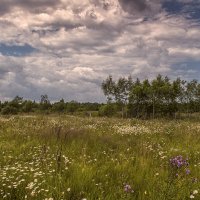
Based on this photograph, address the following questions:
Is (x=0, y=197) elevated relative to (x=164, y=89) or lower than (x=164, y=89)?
lower

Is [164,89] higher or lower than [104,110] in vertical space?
higher

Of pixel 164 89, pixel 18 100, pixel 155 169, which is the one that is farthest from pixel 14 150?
pixel 18 100

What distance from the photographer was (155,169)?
690 centimetres

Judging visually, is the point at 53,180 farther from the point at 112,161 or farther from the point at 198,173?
the point at 198,173

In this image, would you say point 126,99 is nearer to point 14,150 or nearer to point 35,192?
point 14,150

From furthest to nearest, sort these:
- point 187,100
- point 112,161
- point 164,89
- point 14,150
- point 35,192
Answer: point 187,100 < point 164,89 < point 14,150 < point 112,161 < point 35,192

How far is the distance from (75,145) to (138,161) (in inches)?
116

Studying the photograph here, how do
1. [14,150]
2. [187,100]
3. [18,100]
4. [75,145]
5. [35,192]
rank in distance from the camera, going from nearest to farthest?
[35,192], [14,150], [75,145], [187,100], [18,100]

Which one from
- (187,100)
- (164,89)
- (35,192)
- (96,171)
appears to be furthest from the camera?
(187,100)

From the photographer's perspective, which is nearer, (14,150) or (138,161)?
(138,161)

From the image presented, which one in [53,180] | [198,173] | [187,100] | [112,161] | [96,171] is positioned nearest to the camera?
[53,180]

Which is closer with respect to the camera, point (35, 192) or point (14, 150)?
point (35, 192)

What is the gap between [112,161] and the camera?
7562 millimetres

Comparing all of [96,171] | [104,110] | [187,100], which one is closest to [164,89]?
[187,100]
